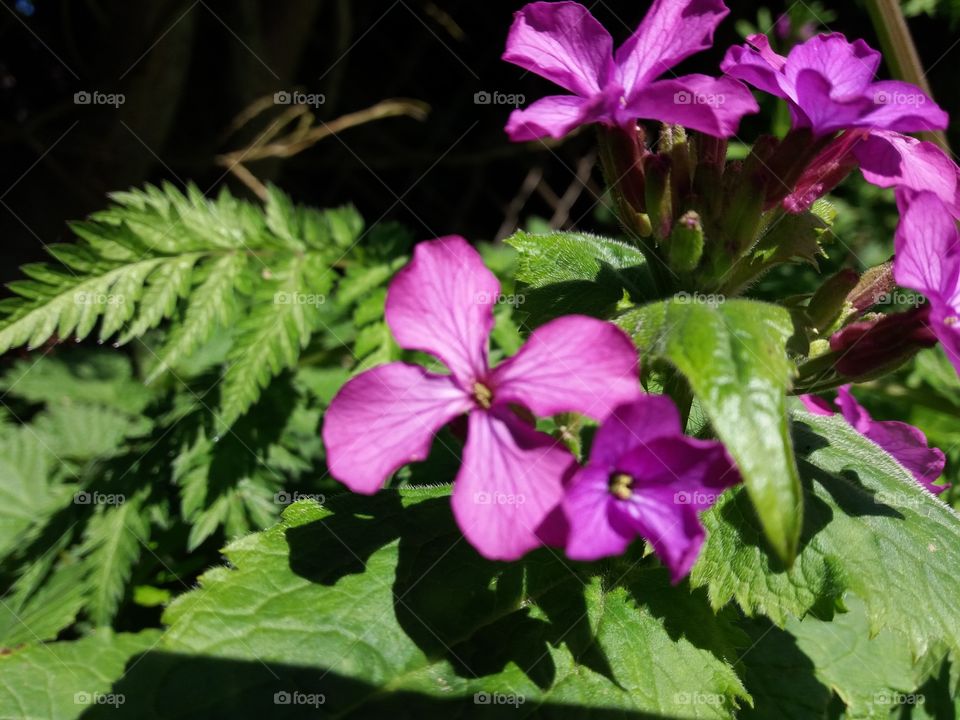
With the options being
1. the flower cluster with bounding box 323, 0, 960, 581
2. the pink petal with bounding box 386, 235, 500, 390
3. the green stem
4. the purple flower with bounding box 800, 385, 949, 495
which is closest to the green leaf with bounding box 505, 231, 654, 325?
the flower cluster with bounding box 323, 0, 960, 581

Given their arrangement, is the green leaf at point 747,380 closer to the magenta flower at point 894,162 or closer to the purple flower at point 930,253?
the purple flower at point 930,253

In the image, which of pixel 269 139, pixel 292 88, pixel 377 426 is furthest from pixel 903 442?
pixel 292 88

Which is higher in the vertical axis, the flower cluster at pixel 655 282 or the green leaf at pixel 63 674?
the flower cluster at pixel 655 282

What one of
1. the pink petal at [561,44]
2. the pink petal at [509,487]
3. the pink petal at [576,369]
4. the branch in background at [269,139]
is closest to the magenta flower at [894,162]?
the pink petal at [561,44]

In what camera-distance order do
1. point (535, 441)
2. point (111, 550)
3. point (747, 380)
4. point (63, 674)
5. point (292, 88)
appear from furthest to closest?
point (292, 88)
point (111, 550)
point (63, 674)
point (535, 441)
point (747, 380)

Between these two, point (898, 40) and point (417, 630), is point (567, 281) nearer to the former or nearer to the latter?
point (417, 630)

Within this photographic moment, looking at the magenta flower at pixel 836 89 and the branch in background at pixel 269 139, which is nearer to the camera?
the magenta flower at pixel 836 89
